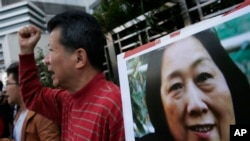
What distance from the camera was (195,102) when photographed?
2.83ft

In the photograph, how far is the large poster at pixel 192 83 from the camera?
78cm

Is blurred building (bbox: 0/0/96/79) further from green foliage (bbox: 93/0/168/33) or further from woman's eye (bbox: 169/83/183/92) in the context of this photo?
woman's eye (bbox: 169/83/183/92)

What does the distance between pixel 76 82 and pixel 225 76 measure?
2.63ft

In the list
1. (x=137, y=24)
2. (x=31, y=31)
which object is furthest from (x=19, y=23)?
(x=31, y=31)

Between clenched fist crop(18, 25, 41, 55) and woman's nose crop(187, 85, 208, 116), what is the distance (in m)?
0.99

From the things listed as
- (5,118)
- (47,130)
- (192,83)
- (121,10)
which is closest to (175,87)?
(192,83)

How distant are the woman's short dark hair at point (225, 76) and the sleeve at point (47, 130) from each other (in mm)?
1302

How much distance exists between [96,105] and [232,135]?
0.63m

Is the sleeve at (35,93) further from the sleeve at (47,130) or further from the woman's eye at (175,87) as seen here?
the woman's eye at (175,87)

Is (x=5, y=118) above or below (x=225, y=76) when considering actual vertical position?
below

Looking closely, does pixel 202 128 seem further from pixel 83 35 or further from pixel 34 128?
pixel 34 128

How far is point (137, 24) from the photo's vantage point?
252 inches

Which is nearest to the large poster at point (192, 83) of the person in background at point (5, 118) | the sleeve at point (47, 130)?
the sleeve at point (47, 130)

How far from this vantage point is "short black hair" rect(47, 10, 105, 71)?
149cm
